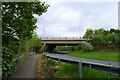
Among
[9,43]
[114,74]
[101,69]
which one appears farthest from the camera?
[9,43]

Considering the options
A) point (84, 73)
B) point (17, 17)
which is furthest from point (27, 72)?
point (84, 73)

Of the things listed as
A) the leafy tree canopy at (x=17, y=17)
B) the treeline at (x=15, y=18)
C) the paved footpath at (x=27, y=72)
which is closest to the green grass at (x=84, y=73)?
the treeline at (x=15, y=18)

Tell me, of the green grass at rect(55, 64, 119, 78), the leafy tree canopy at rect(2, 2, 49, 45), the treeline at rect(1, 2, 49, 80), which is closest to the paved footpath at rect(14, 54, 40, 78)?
the treeline at rect(1, 2, 49, 80)

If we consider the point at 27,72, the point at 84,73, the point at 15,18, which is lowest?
the point at 27,72

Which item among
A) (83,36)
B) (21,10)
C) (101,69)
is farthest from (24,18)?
(83,36)

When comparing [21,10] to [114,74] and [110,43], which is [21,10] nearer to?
[114,74]

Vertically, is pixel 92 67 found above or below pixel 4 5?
below

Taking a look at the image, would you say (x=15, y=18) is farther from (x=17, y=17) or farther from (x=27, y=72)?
(x=27, y=72)

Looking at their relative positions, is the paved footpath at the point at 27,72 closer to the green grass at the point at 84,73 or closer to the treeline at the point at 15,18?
the treeline at the point at 15,18

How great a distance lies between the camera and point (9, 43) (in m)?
17.0

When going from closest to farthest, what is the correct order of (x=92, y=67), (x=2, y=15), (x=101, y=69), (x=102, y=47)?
(x=101, y=69), (x=92, y=67), (x=2, y=15), (x=102, y=47)

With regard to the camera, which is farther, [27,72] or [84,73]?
[27,72]

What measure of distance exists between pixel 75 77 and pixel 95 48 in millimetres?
79958

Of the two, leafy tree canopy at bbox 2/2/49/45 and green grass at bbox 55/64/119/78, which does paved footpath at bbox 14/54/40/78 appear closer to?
leafy tree canopy at bbox 2/2/49/45
